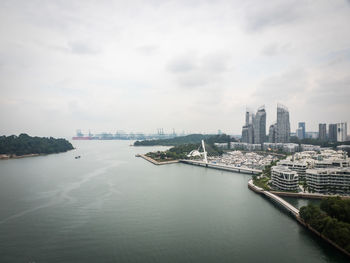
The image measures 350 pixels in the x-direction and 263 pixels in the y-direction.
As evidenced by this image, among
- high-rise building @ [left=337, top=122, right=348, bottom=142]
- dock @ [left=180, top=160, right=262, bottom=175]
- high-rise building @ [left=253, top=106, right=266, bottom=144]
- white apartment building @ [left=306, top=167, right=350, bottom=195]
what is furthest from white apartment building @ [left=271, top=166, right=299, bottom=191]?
high-rise building @ [left=253, top=106, right=266, bottom=144]

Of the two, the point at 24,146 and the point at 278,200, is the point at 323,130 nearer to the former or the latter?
the point at 278,200

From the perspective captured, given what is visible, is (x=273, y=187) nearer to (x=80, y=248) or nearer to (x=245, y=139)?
(x=80, y=248)

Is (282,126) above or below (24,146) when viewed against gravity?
above

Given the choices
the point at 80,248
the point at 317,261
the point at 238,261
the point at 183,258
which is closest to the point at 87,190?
the point at 80,248

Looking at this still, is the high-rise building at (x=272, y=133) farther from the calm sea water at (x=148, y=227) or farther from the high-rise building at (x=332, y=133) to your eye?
the calm sea water at (x=148, y=227)

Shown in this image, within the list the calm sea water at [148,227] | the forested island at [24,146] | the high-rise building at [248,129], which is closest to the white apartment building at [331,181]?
the calm sea water at [148,227]

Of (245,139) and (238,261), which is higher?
(245,139)

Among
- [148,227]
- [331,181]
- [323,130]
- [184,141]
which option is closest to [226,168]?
[331,181]
